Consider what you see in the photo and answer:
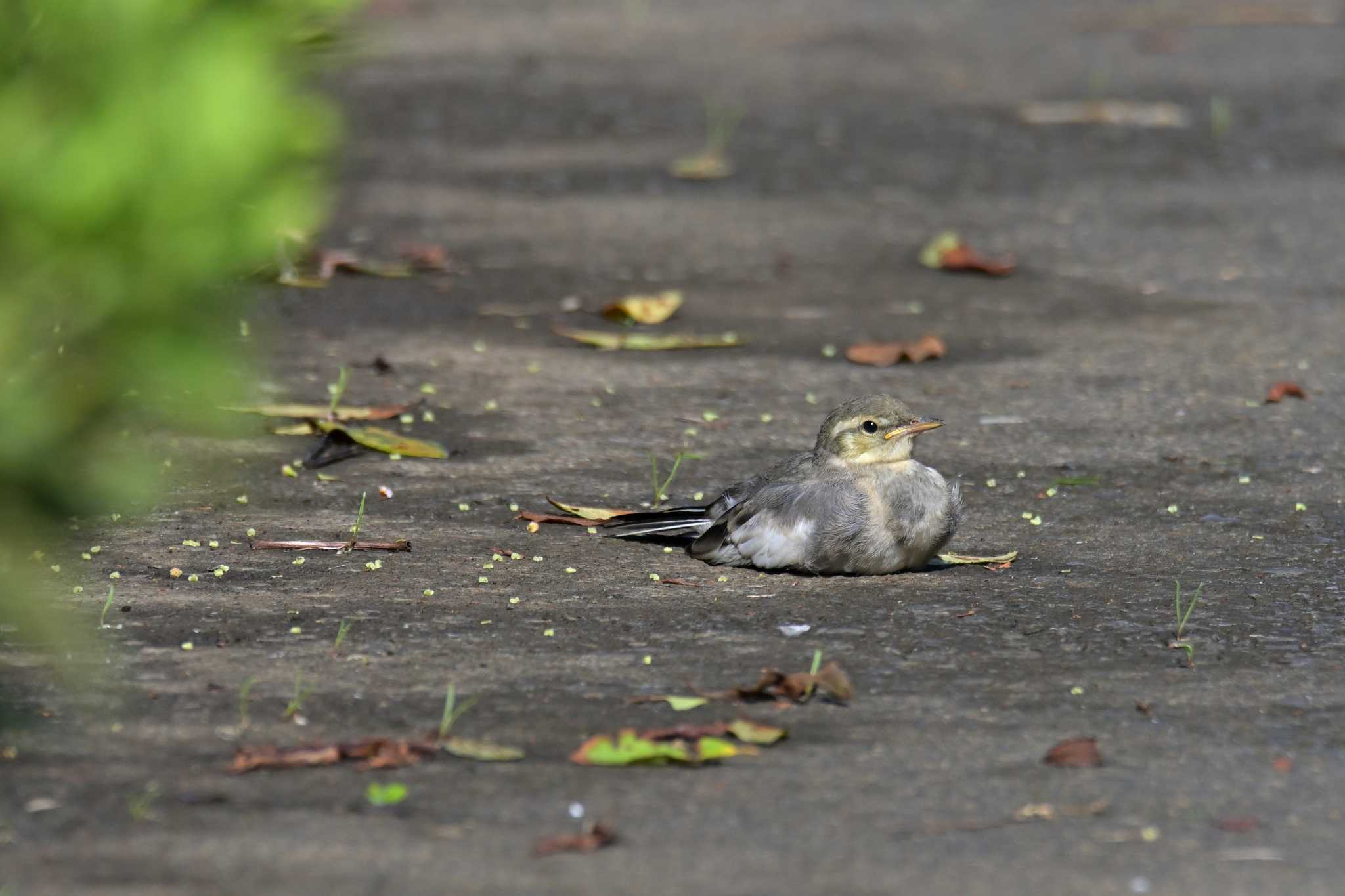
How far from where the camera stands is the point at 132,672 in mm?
3990

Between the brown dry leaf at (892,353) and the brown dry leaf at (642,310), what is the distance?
0.84 m

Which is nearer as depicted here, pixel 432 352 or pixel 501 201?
A: pixel 432 352

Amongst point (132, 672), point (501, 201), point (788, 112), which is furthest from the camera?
point (788, 112)

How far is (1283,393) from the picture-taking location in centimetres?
653

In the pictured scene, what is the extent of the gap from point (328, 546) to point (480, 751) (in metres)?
1.47

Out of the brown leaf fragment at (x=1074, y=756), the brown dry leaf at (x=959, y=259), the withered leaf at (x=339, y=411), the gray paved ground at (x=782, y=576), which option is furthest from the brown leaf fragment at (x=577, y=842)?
the brown dry leaf at (x=959, y=259)

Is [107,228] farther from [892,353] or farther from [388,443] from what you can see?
[892,353]

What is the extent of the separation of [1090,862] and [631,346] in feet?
Answer: 13.8

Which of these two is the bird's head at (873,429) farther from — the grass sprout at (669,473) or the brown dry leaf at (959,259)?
the brown dry leaf at (959,259)

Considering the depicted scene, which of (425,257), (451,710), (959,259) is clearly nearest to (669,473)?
(451,710)

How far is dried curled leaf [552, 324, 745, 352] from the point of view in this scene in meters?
7.21

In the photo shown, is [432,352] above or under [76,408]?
under

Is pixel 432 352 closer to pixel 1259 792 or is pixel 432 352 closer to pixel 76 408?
pixel 1259 792

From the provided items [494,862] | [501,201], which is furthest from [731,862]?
[501,201]
